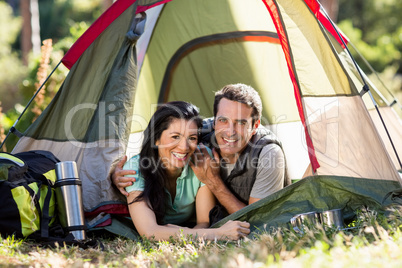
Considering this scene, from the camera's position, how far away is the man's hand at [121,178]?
305 cm

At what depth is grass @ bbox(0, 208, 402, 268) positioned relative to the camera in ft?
6.11

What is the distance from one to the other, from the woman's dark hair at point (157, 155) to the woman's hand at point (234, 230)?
486 mm

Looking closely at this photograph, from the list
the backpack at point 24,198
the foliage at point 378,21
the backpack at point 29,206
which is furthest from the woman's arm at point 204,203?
the foliage at point 378,21

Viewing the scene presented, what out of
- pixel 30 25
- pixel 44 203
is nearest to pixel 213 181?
pixel 44 203

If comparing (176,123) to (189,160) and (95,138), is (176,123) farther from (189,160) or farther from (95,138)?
(95,138)

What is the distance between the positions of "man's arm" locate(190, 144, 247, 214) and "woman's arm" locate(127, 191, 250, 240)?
0.30 m

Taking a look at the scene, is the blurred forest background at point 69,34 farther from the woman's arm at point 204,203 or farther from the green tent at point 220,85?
the woman's arm at point 204,203

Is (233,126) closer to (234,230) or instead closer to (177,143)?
(177,143)

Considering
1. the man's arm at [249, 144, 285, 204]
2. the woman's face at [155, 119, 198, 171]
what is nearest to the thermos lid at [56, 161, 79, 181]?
the woman's face at [155, 119, 198, 171]

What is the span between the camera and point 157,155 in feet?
10.2

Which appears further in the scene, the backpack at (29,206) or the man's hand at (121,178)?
the man's hand at (121,178)

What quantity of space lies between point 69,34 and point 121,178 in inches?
412

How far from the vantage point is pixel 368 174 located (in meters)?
2.83

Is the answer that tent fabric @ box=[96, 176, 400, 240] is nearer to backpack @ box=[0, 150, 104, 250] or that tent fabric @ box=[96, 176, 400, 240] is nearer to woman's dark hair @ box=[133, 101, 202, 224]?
woman's dark hair @ box=[133, 101, 202, 224]
